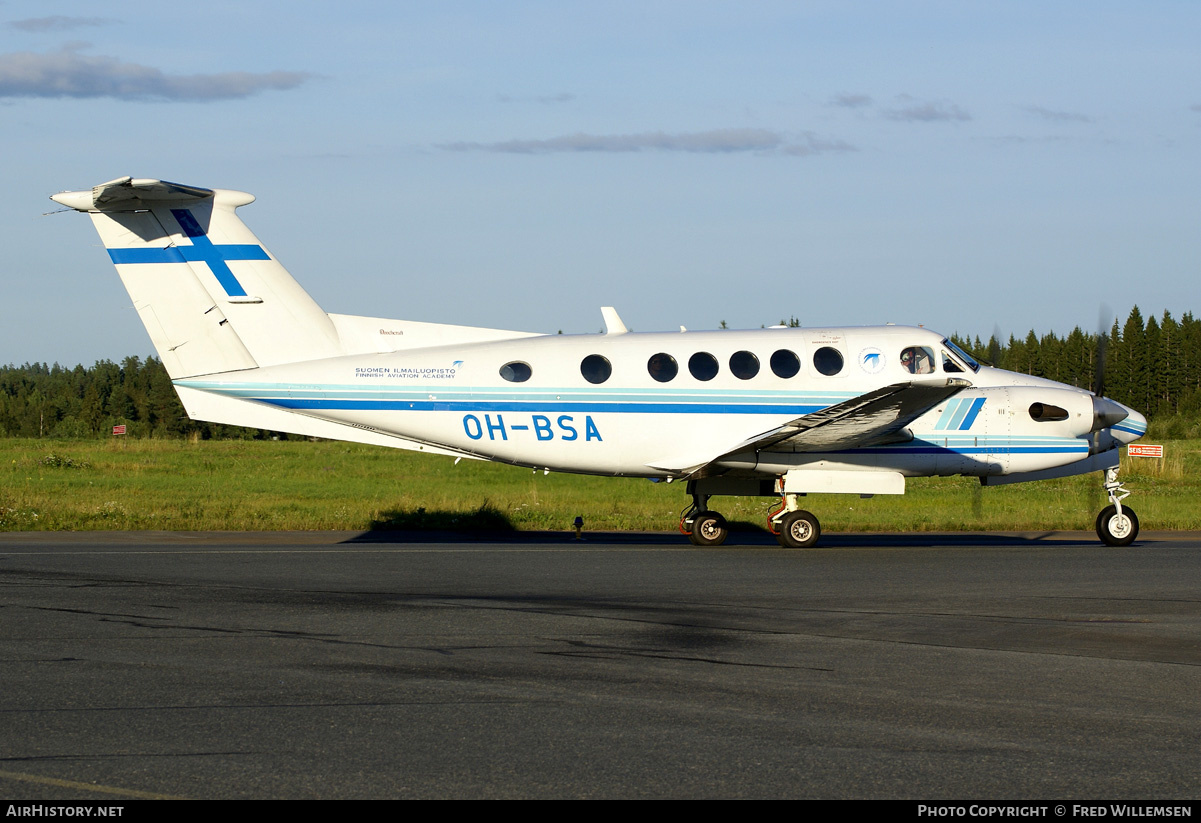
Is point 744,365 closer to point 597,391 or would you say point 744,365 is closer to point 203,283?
point 597,391

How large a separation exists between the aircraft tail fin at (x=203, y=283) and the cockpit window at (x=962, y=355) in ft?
32.5

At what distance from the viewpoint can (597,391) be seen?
709 inches

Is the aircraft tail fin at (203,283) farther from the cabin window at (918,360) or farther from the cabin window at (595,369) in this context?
the cabin window at (918,360)

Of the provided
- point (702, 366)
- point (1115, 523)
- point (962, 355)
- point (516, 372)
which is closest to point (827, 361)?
point (702, 366)

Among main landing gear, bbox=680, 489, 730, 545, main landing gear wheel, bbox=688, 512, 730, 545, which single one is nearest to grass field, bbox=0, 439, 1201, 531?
main landing gear, bbox=680, 489, 730, 545

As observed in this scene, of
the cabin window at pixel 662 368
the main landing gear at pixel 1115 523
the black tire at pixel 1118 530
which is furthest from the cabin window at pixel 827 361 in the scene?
the black tire at pixel 1118 530

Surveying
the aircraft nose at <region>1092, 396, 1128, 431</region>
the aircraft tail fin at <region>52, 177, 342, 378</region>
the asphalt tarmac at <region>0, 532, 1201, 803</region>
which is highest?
the aircraft tail fin at <region>52, 177, 342, 378</region>

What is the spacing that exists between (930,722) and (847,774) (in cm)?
132

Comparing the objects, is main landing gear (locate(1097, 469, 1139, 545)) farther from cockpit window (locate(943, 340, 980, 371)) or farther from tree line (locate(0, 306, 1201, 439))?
tree line (locate(0, 306, 1201, 439))

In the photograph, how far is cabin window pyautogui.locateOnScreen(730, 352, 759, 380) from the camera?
59.5ft

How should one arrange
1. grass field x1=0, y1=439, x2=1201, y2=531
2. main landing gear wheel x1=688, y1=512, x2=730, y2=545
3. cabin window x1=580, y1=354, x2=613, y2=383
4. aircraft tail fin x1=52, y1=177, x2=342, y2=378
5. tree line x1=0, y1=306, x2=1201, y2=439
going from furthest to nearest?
tree line x1=0, y1=306, x2=1201, y2=439 < grass field x1=0, y1=439, x2=1201, y2=531 < main landing gear wheel x1=688, y1=512, x2=730, y2=545 < cabin window x1=580, y1=354, x2=613, y2=383 < aircraft tail fin x1=52, y1=177, x2=342, y2=378

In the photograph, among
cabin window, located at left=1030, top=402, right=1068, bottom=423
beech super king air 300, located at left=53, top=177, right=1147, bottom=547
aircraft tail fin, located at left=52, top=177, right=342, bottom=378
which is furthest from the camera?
cabin window, located at left=1030, top=402, right=1068, bottom=423

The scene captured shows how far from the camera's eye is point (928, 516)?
2680cm

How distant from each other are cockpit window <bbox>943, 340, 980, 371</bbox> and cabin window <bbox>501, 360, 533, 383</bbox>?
6.81 m
